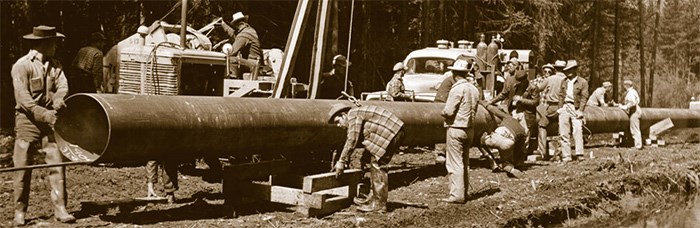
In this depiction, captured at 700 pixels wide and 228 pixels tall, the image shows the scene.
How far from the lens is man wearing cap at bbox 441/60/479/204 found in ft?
36.8

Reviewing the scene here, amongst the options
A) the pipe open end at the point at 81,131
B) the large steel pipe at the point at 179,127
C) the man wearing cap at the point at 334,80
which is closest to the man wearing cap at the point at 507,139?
the man wearing cap at the point at 334,80

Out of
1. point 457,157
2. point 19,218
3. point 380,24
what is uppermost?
point 380,24

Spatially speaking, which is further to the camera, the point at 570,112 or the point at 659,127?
the point at 659,127

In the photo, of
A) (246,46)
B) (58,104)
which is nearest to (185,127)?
(58,104)

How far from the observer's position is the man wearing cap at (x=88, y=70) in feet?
43.0

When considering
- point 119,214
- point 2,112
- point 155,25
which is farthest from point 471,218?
point 2,112

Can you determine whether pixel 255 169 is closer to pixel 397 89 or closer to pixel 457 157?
pixel 457 157

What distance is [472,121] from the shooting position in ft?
37.3

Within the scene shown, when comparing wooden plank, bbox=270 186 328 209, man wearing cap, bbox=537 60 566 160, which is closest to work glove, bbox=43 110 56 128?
wooden plank, bbox=270 186 328 209

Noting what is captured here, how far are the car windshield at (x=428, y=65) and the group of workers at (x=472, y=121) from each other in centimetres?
260

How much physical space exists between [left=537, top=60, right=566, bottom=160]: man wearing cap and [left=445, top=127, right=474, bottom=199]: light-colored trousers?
5.99m

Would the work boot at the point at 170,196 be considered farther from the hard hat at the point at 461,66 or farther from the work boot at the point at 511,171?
the work boot at the point at 511,171

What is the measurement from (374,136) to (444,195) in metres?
2.59

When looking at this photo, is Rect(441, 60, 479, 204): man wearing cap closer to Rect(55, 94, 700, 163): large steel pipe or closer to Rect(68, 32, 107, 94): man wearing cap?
Rect(55, 94, 700, 163): large steel pipe
